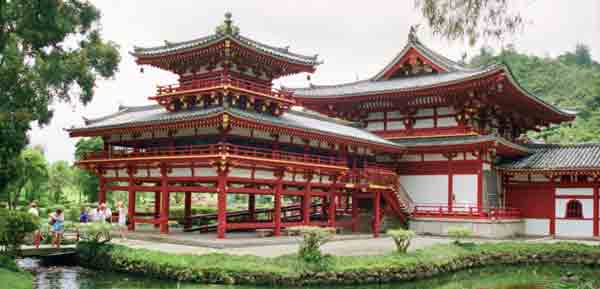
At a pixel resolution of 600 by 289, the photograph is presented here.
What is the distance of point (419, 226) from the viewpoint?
118ft

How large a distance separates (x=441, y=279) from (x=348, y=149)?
44.2 ft

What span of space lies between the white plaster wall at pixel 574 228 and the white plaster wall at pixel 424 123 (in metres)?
9.36

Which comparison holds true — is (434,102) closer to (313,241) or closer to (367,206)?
(367,206)

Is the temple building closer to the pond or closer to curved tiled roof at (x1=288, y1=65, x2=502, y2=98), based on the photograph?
curved tiled roof at (x1=288, y1=65, x2=502, y2=98)

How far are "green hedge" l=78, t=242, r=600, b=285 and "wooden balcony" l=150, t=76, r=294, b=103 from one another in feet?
31.3

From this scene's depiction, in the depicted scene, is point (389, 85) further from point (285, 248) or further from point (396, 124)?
point (285, 248)

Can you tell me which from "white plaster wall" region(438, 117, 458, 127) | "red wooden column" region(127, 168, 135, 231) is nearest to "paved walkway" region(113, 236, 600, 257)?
"red wooden column" region(127, 168, 135, 231)

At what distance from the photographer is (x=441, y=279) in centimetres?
2283

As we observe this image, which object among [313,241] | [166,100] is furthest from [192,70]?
[313,241]

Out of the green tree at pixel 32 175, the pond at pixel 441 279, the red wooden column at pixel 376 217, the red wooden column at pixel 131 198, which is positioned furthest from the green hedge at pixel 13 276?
the green tree at pixel 32 175

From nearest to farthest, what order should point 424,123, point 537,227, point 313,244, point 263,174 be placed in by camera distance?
point 313,244 → point 263,174 → point 537,227 → point 424,123

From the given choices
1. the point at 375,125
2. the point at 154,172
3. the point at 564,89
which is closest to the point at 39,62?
the point at 154,172

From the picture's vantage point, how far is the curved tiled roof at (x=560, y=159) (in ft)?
112

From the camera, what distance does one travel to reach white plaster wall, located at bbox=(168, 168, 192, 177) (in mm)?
27906
